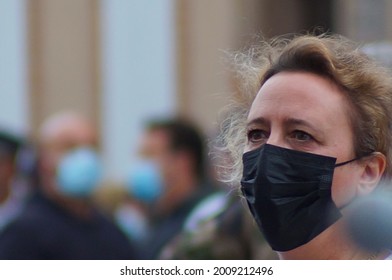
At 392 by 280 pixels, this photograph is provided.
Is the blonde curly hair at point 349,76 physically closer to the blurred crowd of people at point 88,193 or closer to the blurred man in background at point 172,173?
the blurred crowd of people at point 88,193

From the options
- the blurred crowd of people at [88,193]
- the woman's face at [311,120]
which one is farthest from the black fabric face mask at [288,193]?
the blurred crowd of people at [88,193]

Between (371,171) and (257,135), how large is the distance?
217 mm

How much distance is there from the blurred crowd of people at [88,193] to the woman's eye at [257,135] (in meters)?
1.54

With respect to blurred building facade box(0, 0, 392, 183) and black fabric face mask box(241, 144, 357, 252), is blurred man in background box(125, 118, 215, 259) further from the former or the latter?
black fabric face mask box(241, 144, 357, 252)

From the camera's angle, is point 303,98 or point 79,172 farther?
point 79,172

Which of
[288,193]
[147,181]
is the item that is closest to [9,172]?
[147,181]

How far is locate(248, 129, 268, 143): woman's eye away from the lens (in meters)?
1.90

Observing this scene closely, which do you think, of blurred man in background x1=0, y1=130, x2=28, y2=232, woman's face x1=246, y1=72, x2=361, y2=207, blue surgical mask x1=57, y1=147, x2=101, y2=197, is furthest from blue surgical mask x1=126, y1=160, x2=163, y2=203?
woman's face x1=246, y1=72, x2=361, y2=207

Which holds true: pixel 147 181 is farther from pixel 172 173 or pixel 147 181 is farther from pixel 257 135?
pixel 257 135

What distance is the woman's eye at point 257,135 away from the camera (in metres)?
1.90

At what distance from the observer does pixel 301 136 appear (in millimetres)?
1853

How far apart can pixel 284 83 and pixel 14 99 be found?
681 centimetres
